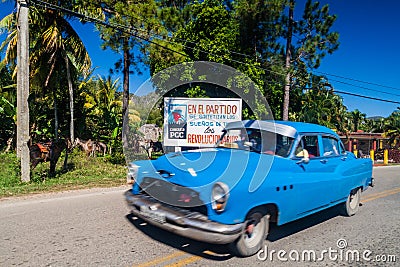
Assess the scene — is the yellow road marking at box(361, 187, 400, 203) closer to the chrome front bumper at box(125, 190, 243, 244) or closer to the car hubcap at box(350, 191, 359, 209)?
the car hubcap at box(350, 191, 359, 209)

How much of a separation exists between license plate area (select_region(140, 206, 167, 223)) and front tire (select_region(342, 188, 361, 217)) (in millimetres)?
3927

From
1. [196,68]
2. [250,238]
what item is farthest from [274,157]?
[196,68]

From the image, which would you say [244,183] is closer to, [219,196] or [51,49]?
[219,196]

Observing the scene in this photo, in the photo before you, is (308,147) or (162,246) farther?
(308,147)

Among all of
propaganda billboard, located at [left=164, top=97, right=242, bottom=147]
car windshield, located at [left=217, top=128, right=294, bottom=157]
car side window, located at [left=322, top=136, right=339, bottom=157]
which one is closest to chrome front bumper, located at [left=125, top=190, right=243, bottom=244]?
car windshield, located at [left=217, top=128, right=294, bottom=157]

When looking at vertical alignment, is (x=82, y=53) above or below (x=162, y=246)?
above

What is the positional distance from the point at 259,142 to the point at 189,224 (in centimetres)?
202

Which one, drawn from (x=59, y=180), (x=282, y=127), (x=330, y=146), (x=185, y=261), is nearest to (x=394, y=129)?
(x=330, y=146)

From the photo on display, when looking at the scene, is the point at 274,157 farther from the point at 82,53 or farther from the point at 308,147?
the point at 82,53

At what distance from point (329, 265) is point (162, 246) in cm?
213

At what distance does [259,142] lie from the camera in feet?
16.8

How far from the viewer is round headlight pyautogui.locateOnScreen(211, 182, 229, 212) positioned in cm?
359

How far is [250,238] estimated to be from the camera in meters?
4.08

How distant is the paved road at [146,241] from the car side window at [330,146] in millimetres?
1257
